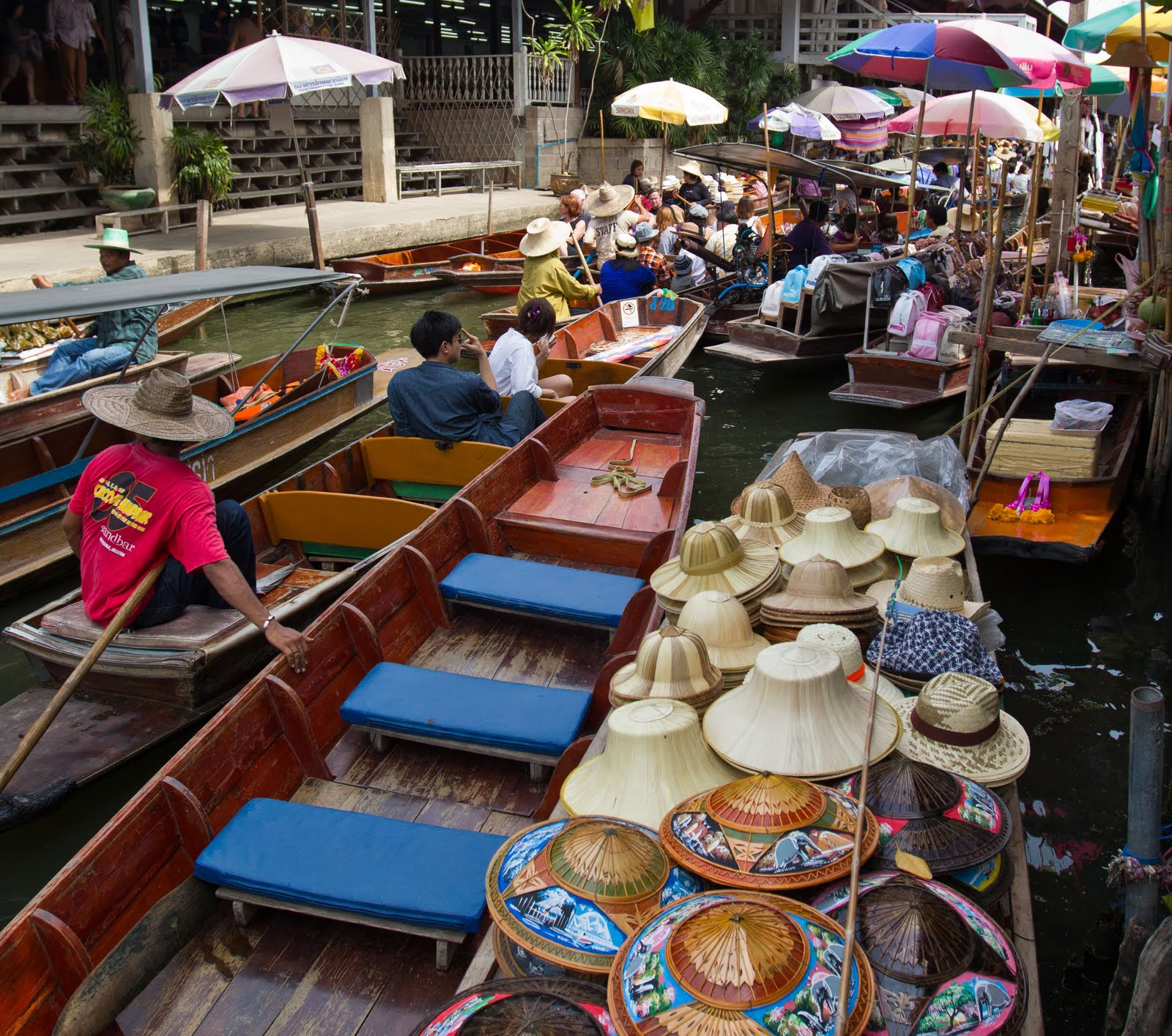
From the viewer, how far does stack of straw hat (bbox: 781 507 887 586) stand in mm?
4098

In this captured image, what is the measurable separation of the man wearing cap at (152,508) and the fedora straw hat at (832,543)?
76.4 inches

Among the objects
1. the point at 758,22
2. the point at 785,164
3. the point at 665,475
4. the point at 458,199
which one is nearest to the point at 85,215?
the point at 458,199

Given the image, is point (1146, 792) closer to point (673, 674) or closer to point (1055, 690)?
point (673, 674)

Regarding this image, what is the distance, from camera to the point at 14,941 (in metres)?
2.35

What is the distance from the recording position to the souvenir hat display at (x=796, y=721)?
271 cm

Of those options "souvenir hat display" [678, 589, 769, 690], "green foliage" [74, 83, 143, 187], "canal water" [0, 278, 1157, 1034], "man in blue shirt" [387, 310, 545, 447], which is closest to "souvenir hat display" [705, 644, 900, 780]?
"souvenir hat display" [678, 589, 769, 690]

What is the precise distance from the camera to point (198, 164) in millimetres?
14375

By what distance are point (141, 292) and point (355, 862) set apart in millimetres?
2866

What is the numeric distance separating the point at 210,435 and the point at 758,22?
27.0 metres

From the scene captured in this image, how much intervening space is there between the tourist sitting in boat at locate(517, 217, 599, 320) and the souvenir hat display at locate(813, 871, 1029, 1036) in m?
7.24

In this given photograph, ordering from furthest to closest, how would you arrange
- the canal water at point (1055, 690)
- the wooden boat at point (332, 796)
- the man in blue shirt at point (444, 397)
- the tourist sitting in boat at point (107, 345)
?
the tourist sitting in boat at point (107, 345) → the man in blue shirt at point (444, 397) → the canal water at point (1055, 690) → the wooden boat at point (332, 796)

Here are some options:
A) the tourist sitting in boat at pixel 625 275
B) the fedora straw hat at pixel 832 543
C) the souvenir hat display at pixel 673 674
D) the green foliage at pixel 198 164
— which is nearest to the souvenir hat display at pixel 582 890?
the souvenir hat display at pixel 673 674

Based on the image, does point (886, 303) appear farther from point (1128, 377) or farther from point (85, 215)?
point (85, 215)

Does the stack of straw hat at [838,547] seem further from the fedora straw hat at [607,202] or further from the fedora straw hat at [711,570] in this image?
the fedora straw hat at [607,202]
